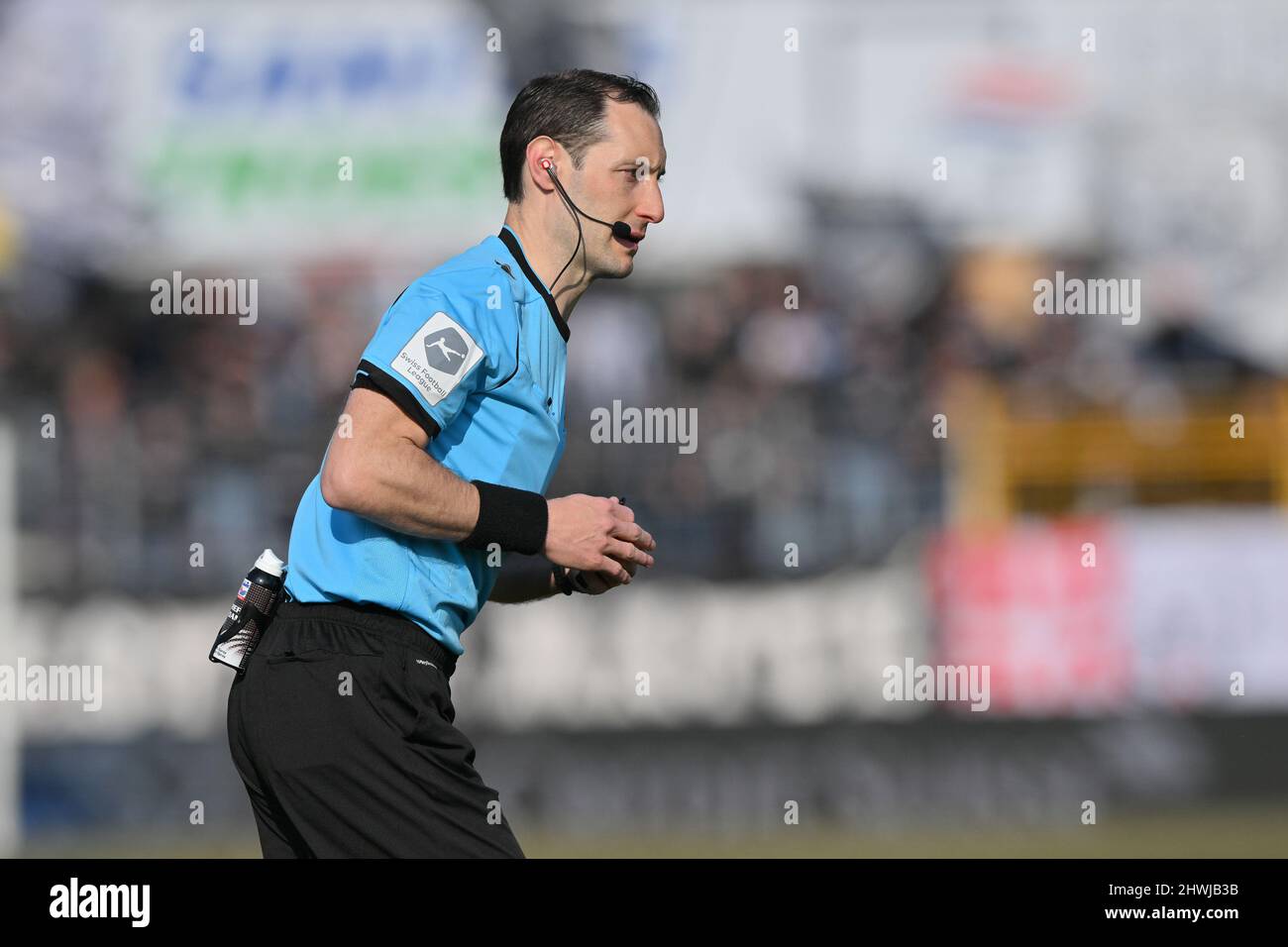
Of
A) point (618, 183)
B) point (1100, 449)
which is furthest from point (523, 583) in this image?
point (1100, 449)

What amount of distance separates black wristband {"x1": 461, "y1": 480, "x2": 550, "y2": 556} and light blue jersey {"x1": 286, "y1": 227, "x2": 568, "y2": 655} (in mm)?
142

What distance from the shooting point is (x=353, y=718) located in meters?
3.71

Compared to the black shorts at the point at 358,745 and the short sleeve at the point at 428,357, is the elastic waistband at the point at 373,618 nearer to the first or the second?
the black shorts at the point at 358,745

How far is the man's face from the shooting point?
13.6ft

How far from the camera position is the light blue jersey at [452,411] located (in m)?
3.71

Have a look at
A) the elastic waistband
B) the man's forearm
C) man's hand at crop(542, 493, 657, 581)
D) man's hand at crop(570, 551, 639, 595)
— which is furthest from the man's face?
the elastic waistband

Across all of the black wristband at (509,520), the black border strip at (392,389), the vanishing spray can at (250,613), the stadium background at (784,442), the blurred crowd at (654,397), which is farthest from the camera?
the blurred crowd at (654,397)

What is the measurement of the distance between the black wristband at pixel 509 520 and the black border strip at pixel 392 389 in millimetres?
220

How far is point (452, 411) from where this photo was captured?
3764mm

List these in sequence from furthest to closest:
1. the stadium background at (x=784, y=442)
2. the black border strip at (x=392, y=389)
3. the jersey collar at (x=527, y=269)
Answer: the stadium background at (x=784, y=442) < the jersey collar at (x=527, y=269) < the black border strip at (x=392, y=389)

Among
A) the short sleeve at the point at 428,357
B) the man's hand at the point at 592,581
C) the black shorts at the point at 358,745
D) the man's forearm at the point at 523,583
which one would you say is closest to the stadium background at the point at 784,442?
the man's forearm at the point at 523,583

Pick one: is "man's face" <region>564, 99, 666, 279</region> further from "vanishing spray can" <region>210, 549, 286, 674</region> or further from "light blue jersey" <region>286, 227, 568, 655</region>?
"vanishing spray can" <region>210, 549, 286, 674</region>

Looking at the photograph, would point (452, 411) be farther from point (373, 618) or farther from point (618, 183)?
point (618, 183)

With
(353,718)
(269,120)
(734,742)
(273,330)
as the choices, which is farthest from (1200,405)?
(353,718)
